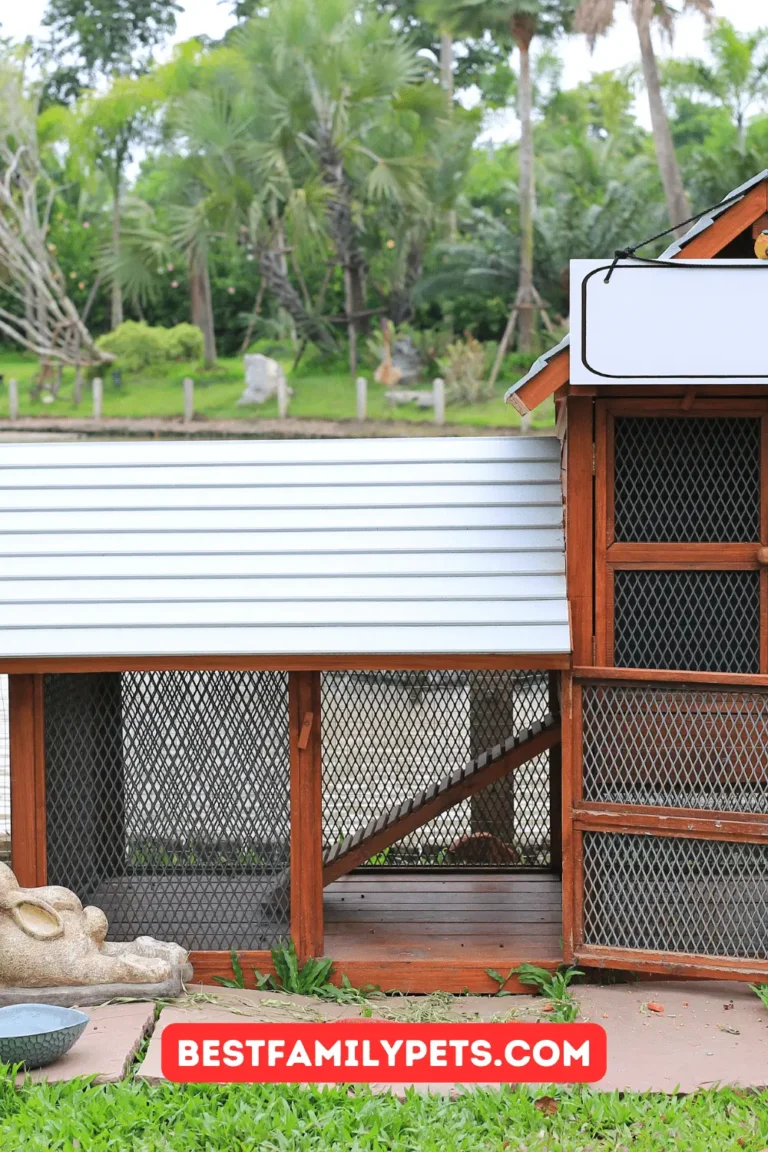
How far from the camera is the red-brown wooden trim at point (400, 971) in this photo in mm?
6461

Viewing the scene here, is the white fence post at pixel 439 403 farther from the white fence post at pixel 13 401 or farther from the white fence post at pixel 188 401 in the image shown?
the white fence post at pixel 13 401

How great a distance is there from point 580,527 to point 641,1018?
2.36 m

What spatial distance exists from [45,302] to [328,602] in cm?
3011

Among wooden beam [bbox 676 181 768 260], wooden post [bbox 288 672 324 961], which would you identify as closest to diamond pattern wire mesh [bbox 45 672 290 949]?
wooden post [bbox 288 672 324 961]

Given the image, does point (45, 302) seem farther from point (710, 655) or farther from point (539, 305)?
point (710, 655)

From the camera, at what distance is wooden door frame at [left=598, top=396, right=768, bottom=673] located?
6.38 m

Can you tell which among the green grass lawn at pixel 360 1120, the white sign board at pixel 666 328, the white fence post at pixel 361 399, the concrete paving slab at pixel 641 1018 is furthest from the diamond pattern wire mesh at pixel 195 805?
the white fence post at pixel 361 399

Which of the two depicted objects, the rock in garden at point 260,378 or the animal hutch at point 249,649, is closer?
the animal hutch at point 249,649

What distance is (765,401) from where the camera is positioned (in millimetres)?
6371

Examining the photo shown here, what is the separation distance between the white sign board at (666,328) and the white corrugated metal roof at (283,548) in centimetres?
101

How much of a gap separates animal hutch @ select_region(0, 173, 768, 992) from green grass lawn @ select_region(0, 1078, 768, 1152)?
3.75ft

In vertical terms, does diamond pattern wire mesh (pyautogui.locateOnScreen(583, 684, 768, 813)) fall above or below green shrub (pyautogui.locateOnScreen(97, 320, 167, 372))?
below

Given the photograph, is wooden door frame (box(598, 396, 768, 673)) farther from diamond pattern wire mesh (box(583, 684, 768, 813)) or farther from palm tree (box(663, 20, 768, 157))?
palm tree (box(663, 20, 768, 157))

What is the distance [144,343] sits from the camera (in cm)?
3350
